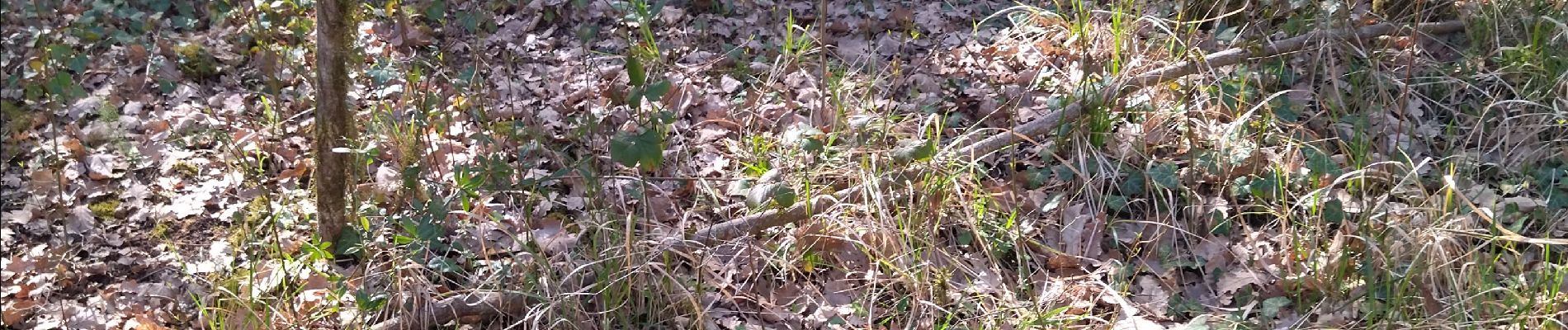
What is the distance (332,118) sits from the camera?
112 inches

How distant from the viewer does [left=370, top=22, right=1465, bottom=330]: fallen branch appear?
2764mm

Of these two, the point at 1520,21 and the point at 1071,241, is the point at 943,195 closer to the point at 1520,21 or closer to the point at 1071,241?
the point at 1071,241

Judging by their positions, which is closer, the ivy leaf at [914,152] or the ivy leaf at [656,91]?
the ivy leaf at [656,91]

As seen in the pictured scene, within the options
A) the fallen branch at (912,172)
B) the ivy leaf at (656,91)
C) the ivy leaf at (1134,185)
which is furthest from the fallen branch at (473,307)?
the ivy leaf at (1134,185)

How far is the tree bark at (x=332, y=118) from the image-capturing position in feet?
8.78

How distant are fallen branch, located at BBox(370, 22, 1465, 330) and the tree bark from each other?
1.47 ft

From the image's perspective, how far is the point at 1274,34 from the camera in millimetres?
4023

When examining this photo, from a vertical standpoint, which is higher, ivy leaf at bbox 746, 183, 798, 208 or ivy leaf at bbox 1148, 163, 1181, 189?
ivy leaf at bbox 746, 183, 798, 208

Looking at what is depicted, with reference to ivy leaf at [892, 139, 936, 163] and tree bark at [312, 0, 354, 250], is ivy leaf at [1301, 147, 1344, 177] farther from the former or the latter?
tree bark at [312, 0, 354, 250]

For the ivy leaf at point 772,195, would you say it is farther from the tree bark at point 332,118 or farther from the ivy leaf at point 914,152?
the tree bark at point 332,118

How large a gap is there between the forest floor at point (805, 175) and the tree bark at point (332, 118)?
79 mm

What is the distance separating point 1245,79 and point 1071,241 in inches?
43.3

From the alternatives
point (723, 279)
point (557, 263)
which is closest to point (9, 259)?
point (557, 263)

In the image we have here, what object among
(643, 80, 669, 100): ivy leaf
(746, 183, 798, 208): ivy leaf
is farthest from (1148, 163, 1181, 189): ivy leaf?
(643, 80, 669, 100): ivy leaf
